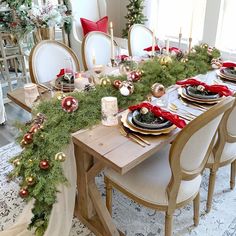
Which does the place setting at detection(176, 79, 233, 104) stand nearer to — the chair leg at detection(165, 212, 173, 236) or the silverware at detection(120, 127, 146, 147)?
the silverware at detection(120, 127, 146, 147)

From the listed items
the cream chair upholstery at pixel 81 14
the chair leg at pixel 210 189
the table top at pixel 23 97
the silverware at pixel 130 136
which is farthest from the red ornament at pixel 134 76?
the cream chair upholstery at pixel 81 14

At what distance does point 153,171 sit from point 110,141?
1.15ft

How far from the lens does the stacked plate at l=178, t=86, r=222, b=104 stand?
1.67 m

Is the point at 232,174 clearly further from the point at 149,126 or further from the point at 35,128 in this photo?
the point at 35,128

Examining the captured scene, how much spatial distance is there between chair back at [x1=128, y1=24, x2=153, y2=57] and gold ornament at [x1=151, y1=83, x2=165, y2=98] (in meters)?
1.18

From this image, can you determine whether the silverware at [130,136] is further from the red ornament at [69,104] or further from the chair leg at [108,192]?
the chair leg at [108,192]

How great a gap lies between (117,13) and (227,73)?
9.00 ft

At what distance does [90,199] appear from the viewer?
1.70 metres

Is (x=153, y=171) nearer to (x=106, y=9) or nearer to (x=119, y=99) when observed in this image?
(x=119, y=99)

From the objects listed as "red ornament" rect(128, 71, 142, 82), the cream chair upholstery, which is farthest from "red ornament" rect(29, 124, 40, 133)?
the cream chair upholstery

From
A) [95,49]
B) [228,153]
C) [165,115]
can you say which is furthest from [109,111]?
[95,49]

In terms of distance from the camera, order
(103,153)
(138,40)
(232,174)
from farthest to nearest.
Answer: (138,40) < (232,174) < (103,153)

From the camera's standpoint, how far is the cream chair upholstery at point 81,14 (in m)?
3.64

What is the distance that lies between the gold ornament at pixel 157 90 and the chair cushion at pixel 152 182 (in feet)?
1.27
